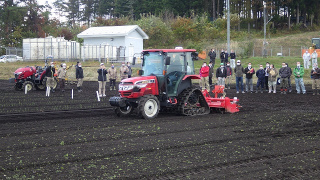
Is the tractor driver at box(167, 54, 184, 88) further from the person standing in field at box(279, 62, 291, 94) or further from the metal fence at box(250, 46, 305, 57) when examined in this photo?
the metal fence at box(250, 46, 305, 57)

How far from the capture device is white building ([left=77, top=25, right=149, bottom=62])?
43.6 meters

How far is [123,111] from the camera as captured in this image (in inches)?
566

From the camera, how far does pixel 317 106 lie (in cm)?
1681

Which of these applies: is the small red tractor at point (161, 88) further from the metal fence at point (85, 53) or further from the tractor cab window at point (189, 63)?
the metal fence at point (85, 53)

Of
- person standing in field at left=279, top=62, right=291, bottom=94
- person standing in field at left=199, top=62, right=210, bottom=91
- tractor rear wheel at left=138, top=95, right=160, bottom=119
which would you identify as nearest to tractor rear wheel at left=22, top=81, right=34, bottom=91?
person standing in field at left=199, top=62, right=210, bottom=91

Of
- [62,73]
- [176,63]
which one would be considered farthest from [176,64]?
[62,73]

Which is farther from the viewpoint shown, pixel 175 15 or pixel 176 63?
pixel 175 15

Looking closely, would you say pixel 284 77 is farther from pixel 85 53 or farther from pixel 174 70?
pixel 85 53

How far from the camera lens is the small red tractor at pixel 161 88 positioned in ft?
43.9

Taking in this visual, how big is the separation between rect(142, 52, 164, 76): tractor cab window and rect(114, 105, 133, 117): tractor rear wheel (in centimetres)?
136

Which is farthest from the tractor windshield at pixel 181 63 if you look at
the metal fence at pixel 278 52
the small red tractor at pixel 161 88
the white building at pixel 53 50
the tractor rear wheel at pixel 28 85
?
the metal fence at pixel 278 52

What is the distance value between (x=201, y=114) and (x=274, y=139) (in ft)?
15.6

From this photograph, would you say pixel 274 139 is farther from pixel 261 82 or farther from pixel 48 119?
pixel 261 82

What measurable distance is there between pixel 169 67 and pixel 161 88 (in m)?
0.74
